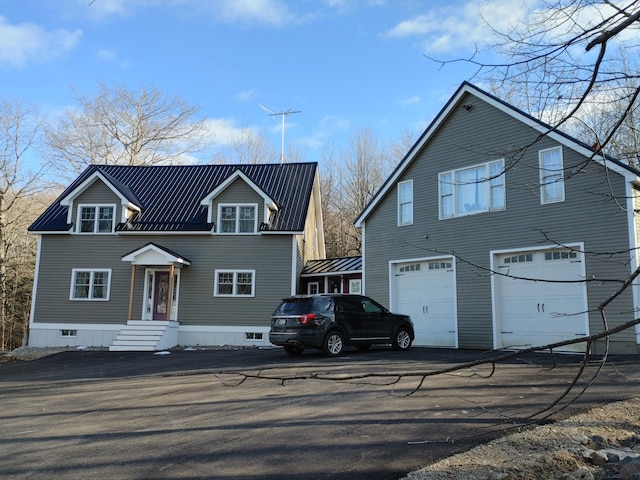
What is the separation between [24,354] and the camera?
60.4ft

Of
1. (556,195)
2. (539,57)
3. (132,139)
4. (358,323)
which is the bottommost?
(358,323)

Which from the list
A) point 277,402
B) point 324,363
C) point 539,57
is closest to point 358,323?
point 324,363

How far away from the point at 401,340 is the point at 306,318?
346 centimetres

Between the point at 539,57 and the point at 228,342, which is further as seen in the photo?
the point at 228,342

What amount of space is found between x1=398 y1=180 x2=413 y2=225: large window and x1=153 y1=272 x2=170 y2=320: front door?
1030cm

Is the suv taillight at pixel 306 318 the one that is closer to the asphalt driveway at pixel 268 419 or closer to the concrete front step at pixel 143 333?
the asphalt driveway at pixel 268 419

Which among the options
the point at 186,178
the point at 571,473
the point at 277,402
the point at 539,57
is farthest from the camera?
the point at 186,178

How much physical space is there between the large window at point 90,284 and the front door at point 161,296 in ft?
6.38

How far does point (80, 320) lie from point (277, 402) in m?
16.1

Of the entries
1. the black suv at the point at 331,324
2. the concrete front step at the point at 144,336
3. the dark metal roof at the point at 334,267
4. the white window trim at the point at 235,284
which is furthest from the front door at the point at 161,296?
the black suv at the point at 331,324

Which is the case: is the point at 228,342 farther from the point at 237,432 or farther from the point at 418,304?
the point at 237,432

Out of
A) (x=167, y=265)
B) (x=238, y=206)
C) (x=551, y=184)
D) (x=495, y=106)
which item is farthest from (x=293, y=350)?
(x=495, y=106)

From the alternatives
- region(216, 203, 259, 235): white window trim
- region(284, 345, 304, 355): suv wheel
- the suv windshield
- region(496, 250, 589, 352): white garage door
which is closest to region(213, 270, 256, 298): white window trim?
region(216, 203, 259, 235): white window trim

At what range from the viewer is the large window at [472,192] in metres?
15.2
